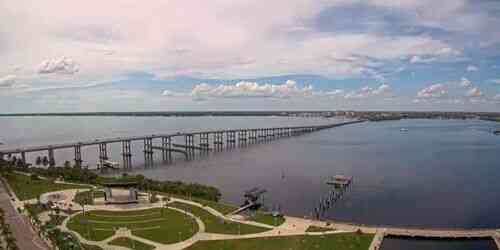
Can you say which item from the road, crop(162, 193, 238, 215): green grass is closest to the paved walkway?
crop(162, 193, 238, 215): green grass

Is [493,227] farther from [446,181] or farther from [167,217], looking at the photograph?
[167,217]

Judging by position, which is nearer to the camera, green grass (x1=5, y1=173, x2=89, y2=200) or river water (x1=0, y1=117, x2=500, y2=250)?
river water (x1=0, y1=117, x2=500, y2=250)

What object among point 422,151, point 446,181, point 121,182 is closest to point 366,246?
point 121,182

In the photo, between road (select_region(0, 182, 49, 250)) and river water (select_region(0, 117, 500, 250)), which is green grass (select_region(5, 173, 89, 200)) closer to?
road (select_region(0, 182, 49, 250))

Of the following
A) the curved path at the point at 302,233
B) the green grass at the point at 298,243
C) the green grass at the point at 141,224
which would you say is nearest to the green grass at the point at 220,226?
the curved path at the point at 302,233

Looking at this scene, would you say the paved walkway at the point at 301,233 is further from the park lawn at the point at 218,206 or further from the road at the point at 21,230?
the road at the point at 21,230
